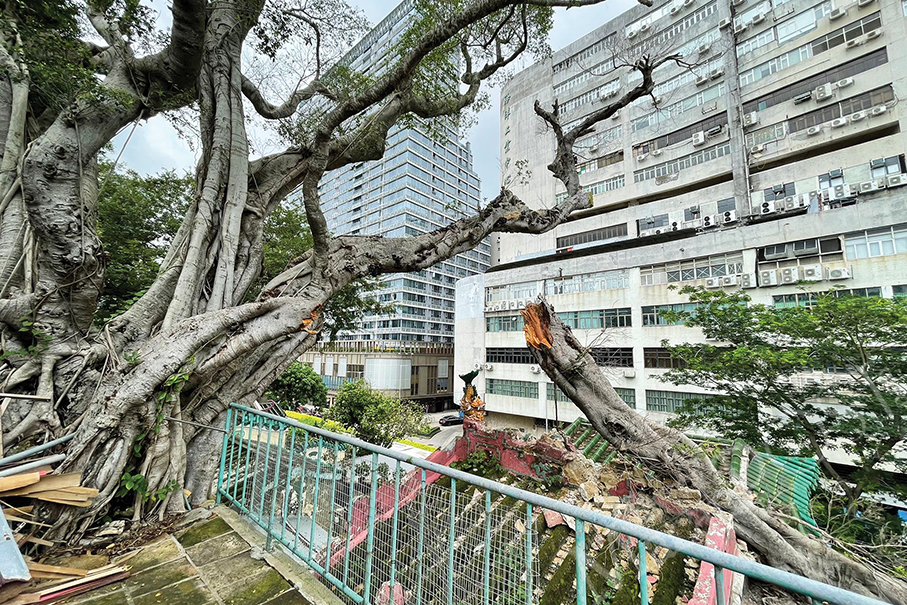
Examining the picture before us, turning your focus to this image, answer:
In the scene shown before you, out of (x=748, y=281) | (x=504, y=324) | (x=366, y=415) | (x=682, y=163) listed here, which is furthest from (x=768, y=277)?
(x=366, y=415)

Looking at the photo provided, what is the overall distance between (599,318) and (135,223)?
1751 centimetres

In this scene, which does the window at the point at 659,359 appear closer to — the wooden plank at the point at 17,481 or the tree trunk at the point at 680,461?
the tree trunk at the point at 680,461

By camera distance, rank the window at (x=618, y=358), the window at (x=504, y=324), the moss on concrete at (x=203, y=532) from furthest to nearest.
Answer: the window at (x=504, y=324), the window at (x=618, y=358), the moss on concrete at (x=203, y=532)

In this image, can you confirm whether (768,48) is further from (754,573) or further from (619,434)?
(754,573)

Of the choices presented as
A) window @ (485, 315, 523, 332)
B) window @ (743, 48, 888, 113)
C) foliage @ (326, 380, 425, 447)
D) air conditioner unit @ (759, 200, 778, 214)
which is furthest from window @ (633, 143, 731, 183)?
foliage @ (326, 380, 425, 447)

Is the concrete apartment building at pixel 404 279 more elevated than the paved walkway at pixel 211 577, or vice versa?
the concrete apartment building at pixel 404 279

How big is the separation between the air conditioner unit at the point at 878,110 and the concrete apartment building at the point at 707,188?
0.04 metres

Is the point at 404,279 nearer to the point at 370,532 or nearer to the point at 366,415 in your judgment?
the point at 366,415

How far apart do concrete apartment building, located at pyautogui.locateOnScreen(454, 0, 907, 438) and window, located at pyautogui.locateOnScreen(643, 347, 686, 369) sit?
Answer: 83 millimetres

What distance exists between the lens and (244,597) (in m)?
1.87

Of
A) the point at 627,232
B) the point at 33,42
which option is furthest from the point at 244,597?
the point at 627,232

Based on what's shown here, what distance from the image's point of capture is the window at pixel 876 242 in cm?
1090

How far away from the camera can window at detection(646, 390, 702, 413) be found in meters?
14.3

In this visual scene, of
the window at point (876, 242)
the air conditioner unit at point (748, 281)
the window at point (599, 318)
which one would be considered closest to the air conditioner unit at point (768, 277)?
the air conditioner unit at point (748, 281)
